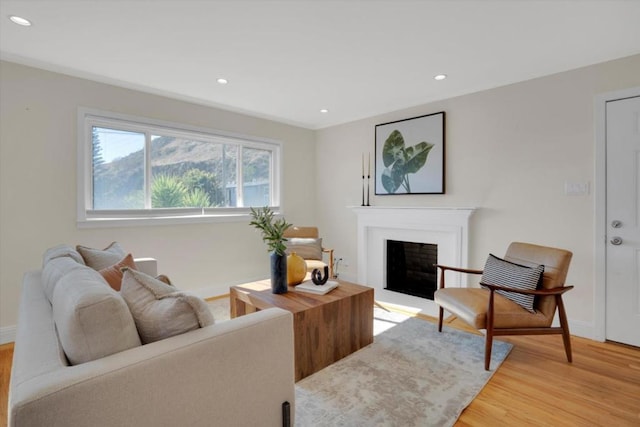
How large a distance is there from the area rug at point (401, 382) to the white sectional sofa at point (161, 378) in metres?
0.60

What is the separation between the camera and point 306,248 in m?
4.05

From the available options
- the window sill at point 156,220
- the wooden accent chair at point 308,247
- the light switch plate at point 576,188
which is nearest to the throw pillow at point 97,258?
the window sill at point 156,220

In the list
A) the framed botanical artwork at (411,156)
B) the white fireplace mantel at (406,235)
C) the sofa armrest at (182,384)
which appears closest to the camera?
the sofa armrest at (182,384)

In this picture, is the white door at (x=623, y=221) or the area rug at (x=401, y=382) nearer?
the area rug at (x=401, y=382)

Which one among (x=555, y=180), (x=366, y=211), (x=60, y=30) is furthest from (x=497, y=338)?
(x=60, y=30)

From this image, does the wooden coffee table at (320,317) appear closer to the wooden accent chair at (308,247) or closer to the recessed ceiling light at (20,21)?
the wooden accent chair at (308,247)

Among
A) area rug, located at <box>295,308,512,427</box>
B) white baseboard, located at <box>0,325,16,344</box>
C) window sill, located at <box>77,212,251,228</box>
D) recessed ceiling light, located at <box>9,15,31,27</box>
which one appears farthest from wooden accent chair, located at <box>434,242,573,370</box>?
white baseboard, located at <box>0,325,16,344</box>

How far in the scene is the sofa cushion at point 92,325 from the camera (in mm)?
973

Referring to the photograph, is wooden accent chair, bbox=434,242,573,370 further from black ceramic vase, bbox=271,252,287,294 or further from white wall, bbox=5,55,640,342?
black ceramic vase, bbox=271,252,287,294

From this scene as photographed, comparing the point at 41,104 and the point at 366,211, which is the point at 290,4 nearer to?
the point at 41,104

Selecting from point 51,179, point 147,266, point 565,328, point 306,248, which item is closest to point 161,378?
point 147,266

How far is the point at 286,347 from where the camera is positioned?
1.36 meters

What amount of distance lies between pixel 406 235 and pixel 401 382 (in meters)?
2.16

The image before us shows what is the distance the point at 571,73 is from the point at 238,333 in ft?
11.5
